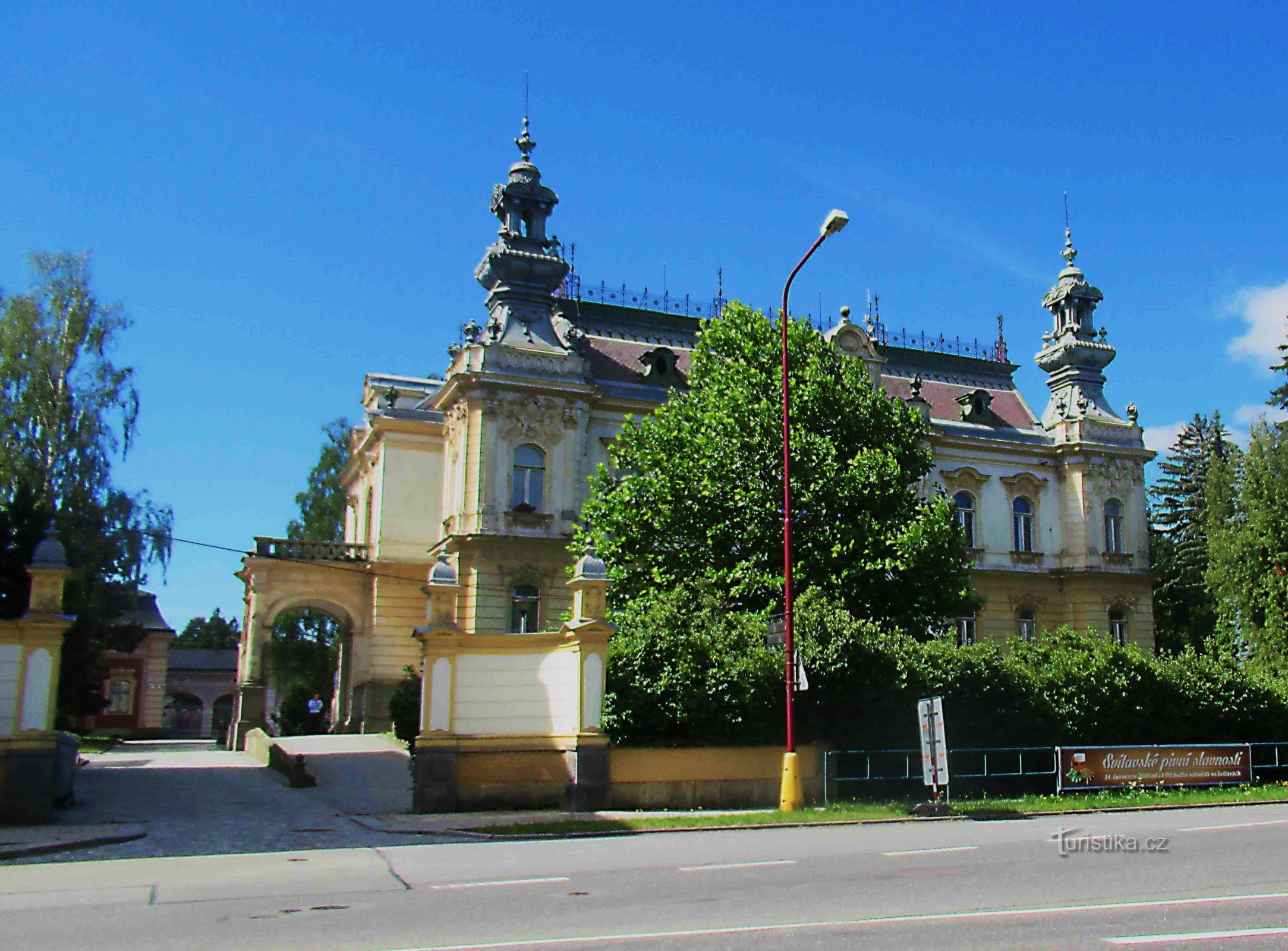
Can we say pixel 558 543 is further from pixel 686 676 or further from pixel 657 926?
pixel 657 926

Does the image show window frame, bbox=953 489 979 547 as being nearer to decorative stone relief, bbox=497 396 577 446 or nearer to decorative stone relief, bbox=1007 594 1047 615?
decorative stone relief, bbox=1007 594 1047 615

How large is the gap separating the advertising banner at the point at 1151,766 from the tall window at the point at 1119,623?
2086 centimetres

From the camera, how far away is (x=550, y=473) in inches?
1484

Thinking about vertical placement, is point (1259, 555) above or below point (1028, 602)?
above

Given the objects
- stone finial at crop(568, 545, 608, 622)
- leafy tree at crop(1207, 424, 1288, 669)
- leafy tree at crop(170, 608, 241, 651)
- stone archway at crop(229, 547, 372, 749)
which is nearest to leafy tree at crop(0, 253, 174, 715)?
stone archway at crop(229, 547, 372, 749)

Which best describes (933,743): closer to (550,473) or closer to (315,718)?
(550,473)

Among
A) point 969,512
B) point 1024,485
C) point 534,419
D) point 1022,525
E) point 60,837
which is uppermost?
point 534,419

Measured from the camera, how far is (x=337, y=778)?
2652 centimetres

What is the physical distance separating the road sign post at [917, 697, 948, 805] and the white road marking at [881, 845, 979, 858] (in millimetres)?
4596

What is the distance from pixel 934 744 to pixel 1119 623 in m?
29.7

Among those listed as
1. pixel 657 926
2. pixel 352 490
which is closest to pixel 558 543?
pixel 352 490

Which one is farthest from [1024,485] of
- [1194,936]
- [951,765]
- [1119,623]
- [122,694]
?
[122,694]

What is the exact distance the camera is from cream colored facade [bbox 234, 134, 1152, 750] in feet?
121

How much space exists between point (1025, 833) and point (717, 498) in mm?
12259
